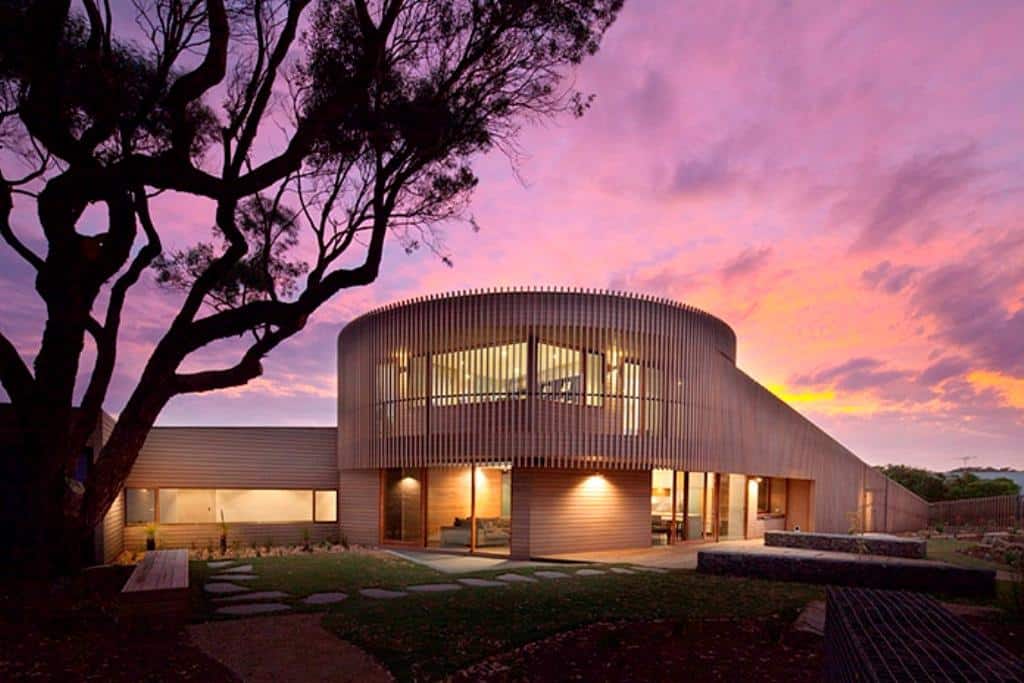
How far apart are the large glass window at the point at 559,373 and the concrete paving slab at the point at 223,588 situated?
7065 mm

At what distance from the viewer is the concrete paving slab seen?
10.5 metres

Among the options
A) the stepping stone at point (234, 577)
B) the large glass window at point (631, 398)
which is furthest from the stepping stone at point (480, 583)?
the large glass window at point (631, 398)

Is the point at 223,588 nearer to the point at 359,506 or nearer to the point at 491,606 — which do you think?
the point at 491,606

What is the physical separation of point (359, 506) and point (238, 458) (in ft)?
11.9

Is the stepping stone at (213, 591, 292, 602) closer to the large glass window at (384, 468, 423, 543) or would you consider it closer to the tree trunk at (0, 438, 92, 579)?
the tree trunk at (0, 438, 92, 579)

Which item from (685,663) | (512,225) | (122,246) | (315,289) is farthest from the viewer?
(512,225)

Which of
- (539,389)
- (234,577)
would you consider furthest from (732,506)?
(234,577)

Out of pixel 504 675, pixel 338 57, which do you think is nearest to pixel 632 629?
pixel 504 675

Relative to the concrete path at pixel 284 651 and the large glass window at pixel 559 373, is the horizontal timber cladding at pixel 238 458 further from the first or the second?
the concrete path at pixel 284 651

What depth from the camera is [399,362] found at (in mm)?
17031

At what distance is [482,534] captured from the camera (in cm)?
1683

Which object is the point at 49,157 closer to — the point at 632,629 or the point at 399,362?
the point at 399,362

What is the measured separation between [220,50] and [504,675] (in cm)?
657

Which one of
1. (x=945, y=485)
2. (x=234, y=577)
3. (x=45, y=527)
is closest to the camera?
(x=45, y=527)
